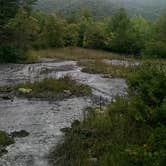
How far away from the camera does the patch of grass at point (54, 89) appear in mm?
17969

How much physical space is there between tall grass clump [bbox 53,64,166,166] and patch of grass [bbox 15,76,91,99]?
570cm

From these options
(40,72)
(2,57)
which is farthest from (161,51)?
(40,72)

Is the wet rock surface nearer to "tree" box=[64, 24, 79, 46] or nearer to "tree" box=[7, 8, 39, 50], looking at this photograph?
"tree" box=[7, 8, 39, 50]

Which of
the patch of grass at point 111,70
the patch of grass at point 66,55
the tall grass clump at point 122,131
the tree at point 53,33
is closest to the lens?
the tall grass clump at point 122,131

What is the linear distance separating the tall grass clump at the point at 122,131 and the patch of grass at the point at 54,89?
18.7ft

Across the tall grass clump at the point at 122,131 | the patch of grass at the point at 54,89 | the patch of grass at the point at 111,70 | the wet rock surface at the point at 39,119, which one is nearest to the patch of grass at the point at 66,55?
the patch of grass at the point at 111,70

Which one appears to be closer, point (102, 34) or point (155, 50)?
point (155, 50)

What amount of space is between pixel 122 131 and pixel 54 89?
881 centimetres

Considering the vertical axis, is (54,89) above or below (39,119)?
above

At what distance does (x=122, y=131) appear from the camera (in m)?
10.6

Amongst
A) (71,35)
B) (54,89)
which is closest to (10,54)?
(54,89)

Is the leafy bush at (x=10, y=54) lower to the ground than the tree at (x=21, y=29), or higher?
lower

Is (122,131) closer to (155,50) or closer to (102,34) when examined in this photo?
(155,50)

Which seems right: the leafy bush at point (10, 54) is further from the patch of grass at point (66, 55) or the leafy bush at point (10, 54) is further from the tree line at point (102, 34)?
the tree line at point (102, 34)
